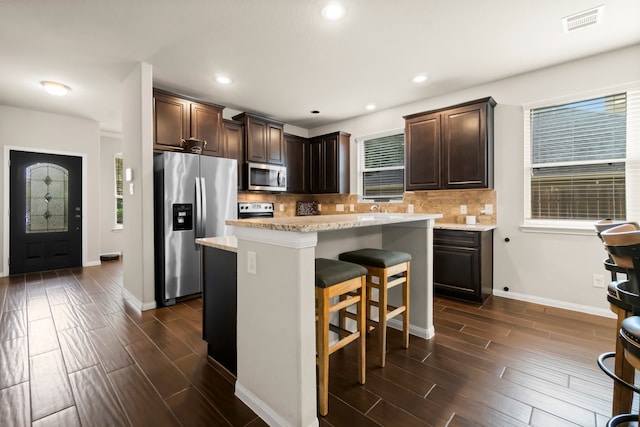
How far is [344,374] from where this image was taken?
2.02 m

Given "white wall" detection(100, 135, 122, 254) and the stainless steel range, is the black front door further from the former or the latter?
the stainless steel range

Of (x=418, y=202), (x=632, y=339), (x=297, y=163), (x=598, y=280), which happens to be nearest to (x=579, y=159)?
Result: (x=598, y=280)

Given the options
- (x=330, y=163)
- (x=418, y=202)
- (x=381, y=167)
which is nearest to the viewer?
(x=418, y=202)

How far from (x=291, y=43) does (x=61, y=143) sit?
4.94 m

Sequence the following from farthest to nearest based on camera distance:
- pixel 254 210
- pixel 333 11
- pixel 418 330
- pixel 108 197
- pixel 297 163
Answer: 1. pixel 108 197
2. pixel 297 163
3. pixel 254 210
4. pixel 418 330
5. pixel 333 11

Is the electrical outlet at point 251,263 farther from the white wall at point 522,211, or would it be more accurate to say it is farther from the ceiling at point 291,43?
the white wall at point 522,211

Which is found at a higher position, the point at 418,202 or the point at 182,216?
the point at 418,202

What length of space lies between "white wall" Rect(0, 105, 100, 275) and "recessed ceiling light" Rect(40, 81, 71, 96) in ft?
5.36

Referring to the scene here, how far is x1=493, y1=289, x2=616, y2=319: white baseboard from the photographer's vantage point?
305 centimetres

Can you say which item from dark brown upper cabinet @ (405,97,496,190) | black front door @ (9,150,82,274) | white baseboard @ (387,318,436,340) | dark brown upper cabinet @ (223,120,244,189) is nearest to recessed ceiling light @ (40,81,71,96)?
black front door @ (9,150,82,274)

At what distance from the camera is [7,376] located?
6.56 ft

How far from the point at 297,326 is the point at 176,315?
229 centimetres

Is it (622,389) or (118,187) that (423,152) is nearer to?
(622,389)

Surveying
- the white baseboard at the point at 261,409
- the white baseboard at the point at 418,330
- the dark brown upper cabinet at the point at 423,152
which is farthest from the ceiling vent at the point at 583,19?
the white baseboard at the point at 261,409
